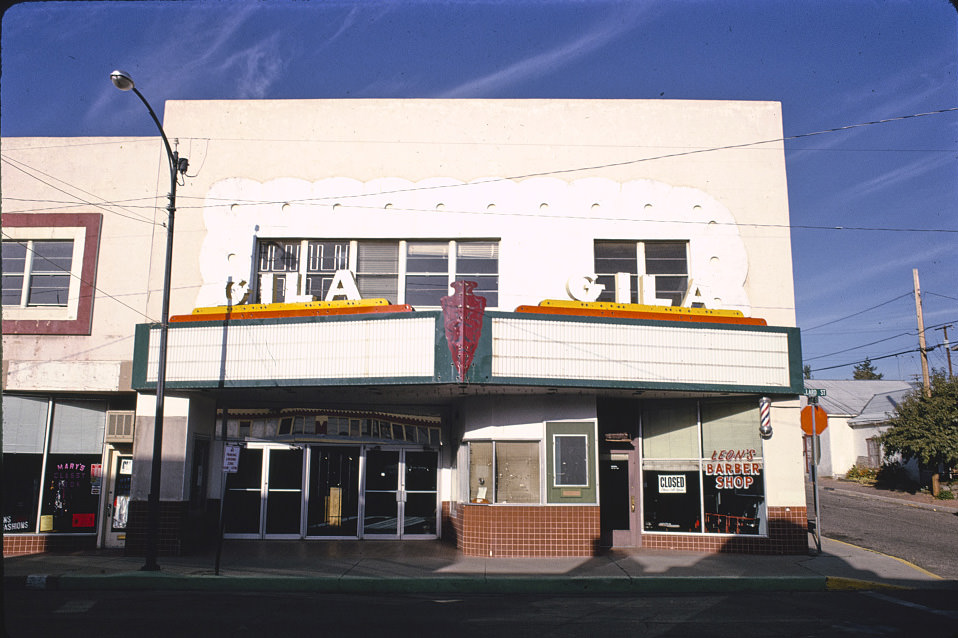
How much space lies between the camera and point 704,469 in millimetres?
17688

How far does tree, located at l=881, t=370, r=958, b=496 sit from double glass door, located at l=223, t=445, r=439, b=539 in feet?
70.9

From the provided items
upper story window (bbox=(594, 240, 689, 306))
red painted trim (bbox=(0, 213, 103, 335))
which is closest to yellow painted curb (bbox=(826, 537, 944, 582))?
upper story window (bbox=(594, 240, 689, 306))

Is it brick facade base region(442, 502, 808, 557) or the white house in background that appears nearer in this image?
brick facade base region(442, 502, 808, 557)

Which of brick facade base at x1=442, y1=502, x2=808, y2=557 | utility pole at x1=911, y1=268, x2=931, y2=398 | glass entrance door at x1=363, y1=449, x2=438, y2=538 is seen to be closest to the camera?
brick facade base at x1=442, y1=502, x2=808, y2=557

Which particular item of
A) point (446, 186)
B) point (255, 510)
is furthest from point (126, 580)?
point (446, 186)

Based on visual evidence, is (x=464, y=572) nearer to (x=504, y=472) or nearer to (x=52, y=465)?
(x=504, y=472)

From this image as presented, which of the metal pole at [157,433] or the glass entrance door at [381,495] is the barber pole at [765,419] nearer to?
the glass entrance door at [381,495]

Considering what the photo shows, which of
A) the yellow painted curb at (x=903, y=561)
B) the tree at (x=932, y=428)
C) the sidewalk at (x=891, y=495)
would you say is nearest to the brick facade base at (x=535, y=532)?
the yellow painted curb at (x=903, y=561)

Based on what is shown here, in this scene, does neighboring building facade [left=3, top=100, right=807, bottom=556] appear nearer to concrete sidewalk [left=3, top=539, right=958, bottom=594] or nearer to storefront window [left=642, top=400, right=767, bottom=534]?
storefront window [left=642, top=400, right=767, bottom=534]

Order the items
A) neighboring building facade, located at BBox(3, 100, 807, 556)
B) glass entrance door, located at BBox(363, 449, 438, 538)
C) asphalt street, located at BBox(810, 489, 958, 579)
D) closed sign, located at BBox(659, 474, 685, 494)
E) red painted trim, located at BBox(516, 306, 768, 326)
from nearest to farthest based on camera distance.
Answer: red painted trim, located at BBox(516, 306, 768, 326) < asphalt street, located at BBox(810, 489, 958, 579) < neighboring building facade, located at BBox(3, 100, 807, 556) < closed sign, located at BBox(659, 474, 685, 494) < glass entrance door, located at BBox(363, 449, 438, 538)

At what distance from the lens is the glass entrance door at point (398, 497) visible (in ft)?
62.3

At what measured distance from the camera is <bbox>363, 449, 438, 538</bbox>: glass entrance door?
18984 millimetres

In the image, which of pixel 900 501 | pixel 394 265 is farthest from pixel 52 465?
pixel 900 501

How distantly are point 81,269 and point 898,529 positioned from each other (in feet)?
76.1
